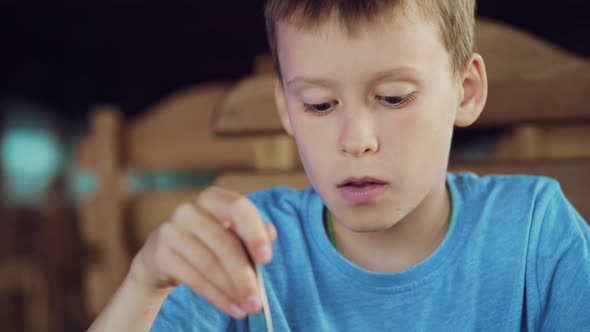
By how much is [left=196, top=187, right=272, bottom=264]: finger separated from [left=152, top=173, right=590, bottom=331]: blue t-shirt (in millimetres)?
236

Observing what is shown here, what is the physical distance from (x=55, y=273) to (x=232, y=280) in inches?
191

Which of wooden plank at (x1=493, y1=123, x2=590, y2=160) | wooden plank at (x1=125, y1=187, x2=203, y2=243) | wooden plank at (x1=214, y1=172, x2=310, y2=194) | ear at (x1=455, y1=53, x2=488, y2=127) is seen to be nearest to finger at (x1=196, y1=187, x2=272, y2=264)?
ear at (x1=455, y1=53, x2=488, y2=127)

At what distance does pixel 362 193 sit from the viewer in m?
0.77

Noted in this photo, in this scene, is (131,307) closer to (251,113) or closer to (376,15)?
(376,15)

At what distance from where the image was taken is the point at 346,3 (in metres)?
0.78

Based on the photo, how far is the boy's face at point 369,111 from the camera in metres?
0.75

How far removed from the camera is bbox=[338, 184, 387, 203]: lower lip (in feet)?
2.54

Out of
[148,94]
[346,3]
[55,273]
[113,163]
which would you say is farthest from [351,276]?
[148,94]

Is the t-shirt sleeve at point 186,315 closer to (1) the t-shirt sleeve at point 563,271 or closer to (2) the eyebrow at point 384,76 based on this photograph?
(2) the eyebrow at point 384,76

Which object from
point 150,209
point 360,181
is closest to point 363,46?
point 360,181

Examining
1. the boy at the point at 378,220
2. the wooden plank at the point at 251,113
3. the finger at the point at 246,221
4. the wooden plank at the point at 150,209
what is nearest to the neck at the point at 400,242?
the boy at the point at 378,220

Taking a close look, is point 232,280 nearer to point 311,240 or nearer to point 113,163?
point 311,240

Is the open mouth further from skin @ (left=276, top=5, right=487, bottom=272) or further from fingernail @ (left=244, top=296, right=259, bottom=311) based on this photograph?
fingernail @ (left=244, top=296, right=259, bottom=311)

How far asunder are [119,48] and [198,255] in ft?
22.3
